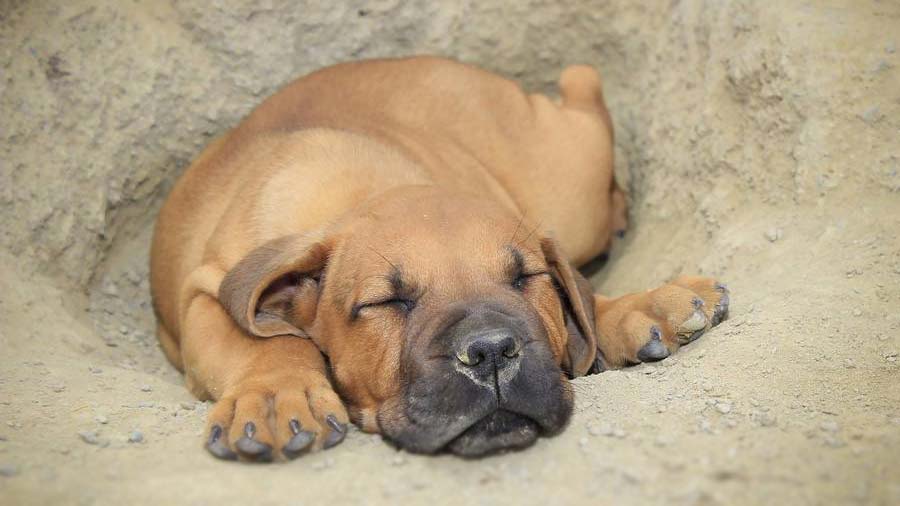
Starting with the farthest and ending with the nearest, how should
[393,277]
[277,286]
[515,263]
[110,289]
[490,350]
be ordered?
[110,289], [277,286], [515,263], [393,277], [490,350]

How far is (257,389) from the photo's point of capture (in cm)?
415

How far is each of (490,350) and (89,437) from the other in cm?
164

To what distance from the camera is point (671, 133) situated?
6516 millimetres

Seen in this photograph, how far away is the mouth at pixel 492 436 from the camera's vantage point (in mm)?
3805

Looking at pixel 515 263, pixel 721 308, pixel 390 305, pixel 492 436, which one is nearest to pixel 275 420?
pixel 390 305

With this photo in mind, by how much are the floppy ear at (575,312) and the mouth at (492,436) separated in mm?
1112

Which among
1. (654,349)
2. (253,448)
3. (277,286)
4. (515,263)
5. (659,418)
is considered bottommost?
(654,349)

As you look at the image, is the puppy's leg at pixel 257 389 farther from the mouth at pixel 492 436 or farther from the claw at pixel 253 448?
the mouth at pixel 492 436

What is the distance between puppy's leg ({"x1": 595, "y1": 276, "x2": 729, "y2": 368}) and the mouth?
1.22m

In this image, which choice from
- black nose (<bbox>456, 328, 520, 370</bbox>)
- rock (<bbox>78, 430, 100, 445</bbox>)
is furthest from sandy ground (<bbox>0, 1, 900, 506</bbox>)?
black nose (<bbox>456, 328, 520, 370</bbox>)

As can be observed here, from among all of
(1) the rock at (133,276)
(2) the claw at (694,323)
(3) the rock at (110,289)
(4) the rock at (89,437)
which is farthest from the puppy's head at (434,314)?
(1) the rock at (133,276)

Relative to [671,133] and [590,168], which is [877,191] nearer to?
[671,133]

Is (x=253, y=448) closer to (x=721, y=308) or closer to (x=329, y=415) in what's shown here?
(x=329, y=415)

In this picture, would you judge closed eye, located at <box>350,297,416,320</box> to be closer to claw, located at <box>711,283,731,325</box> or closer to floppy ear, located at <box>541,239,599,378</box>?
floppy ear, located at <box>541,239,599,378</box>
